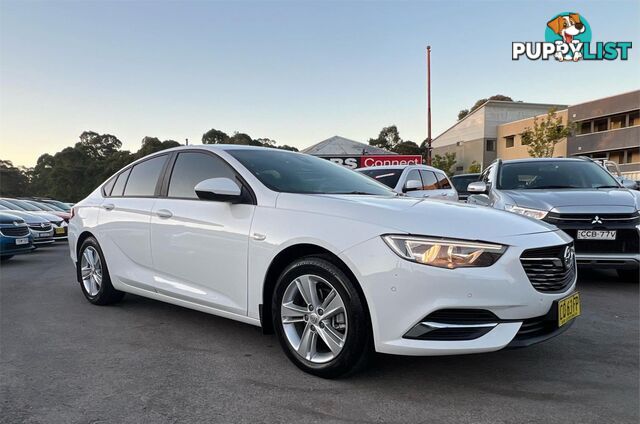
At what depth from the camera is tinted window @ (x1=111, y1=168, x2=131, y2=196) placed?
475cm

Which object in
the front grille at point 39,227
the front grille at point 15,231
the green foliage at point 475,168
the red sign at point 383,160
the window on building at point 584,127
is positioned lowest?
the front grille at point 39,227

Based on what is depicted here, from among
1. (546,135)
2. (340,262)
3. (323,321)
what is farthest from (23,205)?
(546,135)

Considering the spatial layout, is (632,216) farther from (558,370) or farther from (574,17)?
(574,17)

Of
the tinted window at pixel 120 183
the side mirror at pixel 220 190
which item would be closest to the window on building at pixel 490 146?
the tinted window at pixel 120 183

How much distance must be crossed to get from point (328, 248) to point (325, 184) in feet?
3.14

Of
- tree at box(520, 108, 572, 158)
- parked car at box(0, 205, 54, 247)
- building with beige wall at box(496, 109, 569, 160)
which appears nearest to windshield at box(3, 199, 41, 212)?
parked car at box(0, 205, 54, 247)

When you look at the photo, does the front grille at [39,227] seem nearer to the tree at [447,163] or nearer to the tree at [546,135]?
the tree at [546,135]

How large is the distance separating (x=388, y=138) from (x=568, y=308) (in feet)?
269

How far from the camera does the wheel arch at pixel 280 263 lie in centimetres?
Result: 287

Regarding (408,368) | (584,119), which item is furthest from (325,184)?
(584,119)

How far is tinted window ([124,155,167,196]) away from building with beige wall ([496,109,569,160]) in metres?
43.7

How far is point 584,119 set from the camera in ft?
132

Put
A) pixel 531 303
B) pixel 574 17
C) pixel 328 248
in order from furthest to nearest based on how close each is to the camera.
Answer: pixel 574 17, pixel 328 248, pixel 531 303

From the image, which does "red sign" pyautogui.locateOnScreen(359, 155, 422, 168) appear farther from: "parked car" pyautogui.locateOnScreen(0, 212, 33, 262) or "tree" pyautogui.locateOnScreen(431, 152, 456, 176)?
"tree" pyautogui.locateOnScreen(431, 152, 456, 176)
